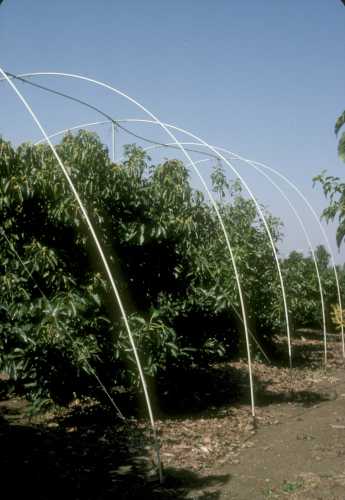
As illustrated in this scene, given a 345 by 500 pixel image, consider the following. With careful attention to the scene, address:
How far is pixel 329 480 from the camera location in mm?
5234

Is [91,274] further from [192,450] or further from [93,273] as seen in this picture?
[192,450]

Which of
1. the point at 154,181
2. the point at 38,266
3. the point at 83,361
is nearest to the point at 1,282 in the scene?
the point at 38,266

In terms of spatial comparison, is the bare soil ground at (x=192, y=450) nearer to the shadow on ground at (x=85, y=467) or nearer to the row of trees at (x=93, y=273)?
the shadow on ground at (x=85, y=467)

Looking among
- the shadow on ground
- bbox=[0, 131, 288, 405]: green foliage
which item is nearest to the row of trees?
bbox=[0, 131, 288, 405]: green foliage

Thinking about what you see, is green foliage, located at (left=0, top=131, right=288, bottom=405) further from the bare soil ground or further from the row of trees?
the bare soil ground

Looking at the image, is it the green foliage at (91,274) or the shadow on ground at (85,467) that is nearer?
the shadow on ground at (85,467)

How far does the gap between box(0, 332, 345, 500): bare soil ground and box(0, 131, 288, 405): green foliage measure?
0.60m

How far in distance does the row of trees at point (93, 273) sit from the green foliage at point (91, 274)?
15 millimetres

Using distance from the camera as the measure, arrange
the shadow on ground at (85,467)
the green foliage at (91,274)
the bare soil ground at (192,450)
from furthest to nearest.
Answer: the green foliage at (91,274)
the bare soil ground at (192,450)
the shadow on ground at (85,467)

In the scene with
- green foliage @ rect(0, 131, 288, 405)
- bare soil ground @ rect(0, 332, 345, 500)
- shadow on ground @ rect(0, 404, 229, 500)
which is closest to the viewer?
shadow on ground @ rect(0, 404, 229, 500)

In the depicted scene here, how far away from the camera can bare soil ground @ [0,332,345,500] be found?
5.11 metres

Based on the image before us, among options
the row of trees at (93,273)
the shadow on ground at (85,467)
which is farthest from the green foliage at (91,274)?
the shadow on ground at (85,467)

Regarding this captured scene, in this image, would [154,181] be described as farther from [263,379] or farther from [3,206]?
[263,379]

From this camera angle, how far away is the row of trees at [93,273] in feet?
21.9
